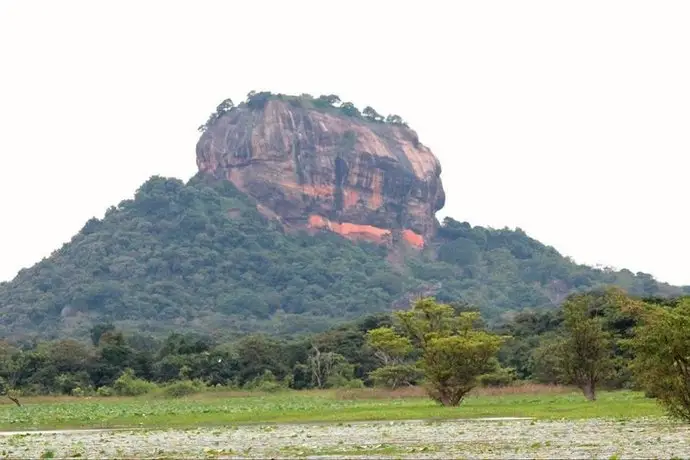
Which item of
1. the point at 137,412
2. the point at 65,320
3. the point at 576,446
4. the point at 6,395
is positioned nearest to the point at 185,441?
the point at 576,446

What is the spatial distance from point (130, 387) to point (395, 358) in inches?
758

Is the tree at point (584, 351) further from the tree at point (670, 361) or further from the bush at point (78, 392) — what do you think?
the bush at point (78, 392)

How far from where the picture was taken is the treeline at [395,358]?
49625mm

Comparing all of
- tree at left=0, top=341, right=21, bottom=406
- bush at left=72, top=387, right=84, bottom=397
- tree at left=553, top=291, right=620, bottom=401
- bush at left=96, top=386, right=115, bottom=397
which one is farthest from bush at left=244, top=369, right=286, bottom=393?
tree at left=553, top=291, right=620, bottom=401

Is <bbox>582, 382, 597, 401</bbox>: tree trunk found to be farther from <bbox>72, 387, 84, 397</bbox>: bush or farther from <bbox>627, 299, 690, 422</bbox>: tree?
<bbox>72, 387, 84, 397</bbox>: bush

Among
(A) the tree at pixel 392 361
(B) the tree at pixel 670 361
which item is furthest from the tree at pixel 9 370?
(B) the tree at pixel 670 361

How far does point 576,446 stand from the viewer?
77.9 feet

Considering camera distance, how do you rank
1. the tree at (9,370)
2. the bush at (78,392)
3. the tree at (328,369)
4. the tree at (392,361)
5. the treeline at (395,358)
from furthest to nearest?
the tree at (328,369)
the tree at (9,370)
the bush at (78,392)
the tree at (392,361)
the treeline at (395,358)

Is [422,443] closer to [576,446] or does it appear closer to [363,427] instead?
[576,446]

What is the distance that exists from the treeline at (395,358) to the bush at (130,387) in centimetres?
9

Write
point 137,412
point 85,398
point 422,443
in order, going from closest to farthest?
point 422,443 < point 137,412 < point 85,398

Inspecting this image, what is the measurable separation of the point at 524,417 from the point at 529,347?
50230mm

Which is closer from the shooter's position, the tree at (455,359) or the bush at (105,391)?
the tree at (455,359)

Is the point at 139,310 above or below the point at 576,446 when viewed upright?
above
